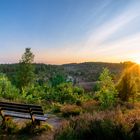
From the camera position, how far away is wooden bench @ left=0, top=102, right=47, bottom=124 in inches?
404

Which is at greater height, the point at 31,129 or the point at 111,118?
the point at 111,118

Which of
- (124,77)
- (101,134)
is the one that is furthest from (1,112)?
(124,77)

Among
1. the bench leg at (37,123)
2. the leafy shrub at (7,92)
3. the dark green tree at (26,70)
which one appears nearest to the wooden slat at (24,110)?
the bench leg at (37,123)

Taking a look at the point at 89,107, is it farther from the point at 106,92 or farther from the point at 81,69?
the point at 81,69

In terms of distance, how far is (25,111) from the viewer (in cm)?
1040

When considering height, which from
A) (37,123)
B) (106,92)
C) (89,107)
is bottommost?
(89,107)

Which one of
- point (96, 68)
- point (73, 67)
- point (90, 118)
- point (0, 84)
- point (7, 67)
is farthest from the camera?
point (73, 67)

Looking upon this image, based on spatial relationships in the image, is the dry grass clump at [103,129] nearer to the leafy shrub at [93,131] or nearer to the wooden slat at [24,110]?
the leafy shrub at [93,131]

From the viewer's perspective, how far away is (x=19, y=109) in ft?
34.3

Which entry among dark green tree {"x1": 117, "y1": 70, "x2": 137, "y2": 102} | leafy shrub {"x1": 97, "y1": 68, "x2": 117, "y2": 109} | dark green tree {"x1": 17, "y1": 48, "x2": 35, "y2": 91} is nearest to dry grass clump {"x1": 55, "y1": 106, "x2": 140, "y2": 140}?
leafy shrub {"x1": 97, "y1": 68, "x2": 117, "y2": 109}

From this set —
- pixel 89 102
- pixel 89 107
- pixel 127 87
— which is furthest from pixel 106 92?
pixel 89 107

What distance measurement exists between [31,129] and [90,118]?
117 inches

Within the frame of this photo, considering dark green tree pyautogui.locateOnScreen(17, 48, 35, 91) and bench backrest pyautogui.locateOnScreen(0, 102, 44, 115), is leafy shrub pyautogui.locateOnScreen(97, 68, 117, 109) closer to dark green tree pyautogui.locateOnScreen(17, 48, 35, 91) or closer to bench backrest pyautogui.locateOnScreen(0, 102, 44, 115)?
bench backrest pyautogui.locateOnScreen(0, 102, 44, 115)

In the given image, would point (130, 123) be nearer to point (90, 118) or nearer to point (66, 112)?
point (90, 118)
